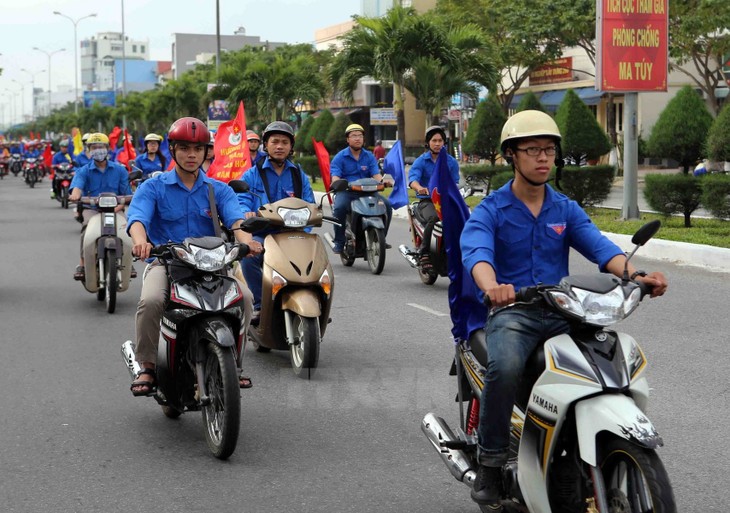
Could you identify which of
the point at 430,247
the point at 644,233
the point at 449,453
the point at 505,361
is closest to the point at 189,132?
the point at 449,453

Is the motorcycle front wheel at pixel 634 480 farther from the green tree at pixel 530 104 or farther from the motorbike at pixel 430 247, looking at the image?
the green tree at pixel 530 104

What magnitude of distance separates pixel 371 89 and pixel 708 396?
69979mm

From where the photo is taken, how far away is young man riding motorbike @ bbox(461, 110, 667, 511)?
4207mm

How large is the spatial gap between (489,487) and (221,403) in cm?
187

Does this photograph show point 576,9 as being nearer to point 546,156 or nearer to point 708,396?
point 708,396

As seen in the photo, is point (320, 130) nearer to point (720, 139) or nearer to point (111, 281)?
point (720, 139)

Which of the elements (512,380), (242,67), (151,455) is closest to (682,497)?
(512,380)

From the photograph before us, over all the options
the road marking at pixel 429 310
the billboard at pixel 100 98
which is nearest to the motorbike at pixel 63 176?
the road marking at pixel 429 310

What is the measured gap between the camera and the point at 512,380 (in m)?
4.11

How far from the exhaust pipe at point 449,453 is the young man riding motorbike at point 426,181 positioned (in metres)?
7.39

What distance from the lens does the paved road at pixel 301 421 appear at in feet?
17.1

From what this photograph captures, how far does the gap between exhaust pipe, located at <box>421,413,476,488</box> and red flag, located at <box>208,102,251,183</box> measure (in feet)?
24.9

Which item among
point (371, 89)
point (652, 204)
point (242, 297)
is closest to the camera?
point (242, 297)

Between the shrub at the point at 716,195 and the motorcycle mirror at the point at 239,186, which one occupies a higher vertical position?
the motorcycle mirror at the point at 239,186
